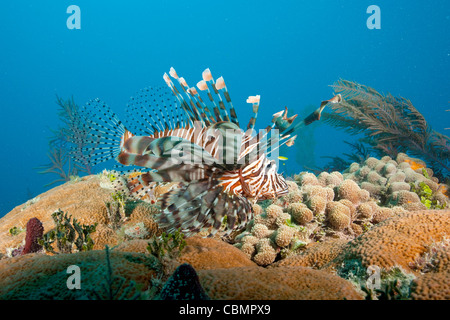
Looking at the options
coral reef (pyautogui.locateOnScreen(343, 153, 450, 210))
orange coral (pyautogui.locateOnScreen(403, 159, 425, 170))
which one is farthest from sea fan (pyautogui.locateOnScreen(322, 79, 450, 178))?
coral reef (pyautogui.locateOnScreen(343, 153, 450, 210))

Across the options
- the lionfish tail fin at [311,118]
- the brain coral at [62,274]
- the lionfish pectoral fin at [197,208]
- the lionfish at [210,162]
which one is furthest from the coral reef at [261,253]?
the lionfish tail fin at [311,118]

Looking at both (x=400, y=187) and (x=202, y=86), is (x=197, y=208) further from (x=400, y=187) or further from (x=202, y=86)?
(x=400, y=187)

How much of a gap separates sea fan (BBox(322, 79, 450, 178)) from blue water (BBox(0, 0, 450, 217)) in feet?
329

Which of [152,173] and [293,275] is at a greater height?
[152,173]

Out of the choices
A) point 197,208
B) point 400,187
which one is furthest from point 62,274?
point 400,187

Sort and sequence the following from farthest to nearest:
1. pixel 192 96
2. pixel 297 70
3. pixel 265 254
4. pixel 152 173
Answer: pixel 297 70
pixel 192 96
pixel 265 254
pixel 152 173

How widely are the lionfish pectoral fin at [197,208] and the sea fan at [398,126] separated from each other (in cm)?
756

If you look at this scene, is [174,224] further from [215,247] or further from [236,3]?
[236,3]

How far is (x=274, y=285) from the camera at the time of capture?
2268mm

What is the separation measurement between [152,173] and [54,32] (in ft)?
537

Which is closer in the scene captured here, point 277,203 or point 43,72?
point 277,203

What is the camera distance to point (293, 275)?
2.48m

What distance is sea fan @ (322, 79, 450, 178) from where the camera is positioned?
851 centimetres
